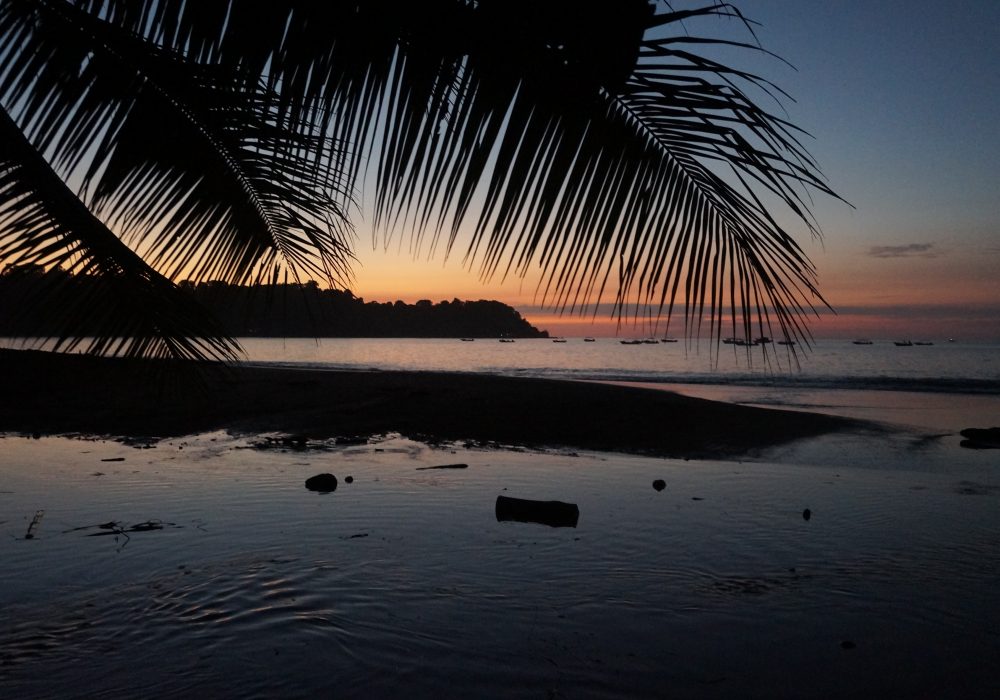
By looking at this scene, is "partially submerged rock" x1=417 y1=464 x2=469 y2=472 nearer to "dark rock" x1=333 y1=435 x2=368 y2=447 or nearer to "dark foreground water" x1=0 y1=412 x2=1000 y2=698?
"dark foreground water" x1=0 y1=412 x2=1000 y2=698

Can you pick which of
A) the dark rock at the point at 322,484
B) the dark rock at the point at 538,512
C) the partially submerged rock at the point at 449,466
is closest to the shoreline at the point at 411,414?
the partially submerged rock at the point at 449,466

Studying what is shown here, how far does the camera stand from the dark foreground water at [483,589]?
Answer: 3.79m

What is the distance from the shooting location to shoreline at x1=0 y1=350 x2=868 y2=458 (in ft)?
45.0

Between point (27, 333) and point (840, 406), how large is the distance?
76.8 feet

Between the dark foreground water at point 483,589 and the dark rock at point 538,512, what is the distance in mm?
176

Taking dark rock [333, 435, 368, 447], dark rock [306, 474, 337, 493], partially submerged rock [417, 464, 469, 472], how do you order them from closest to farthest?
1. dark rock [306, 474, 337, 493]
2. partially submerged rock [417, 464, 469, 472]
3. dark rock [333, 435, 368, 447]

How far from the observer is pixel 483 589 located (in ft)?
16.7

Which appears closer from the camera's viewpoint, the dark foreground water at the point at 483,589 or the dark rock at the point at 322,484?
the dark foreground water at the point at 483,589

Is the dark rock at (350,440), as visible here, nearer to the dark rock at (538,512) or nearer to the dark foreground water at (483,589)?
the dark foreground water at (483,589)

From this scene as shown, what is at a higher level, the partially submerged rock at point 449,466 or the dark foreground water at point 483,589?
the partially submerged rock at point 449,466

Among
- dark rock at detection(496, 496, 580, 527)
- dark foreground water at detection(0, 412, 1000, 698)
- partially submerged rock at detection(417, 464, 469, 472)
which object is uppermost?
dark rock at detection(496, 496, 580, 527)

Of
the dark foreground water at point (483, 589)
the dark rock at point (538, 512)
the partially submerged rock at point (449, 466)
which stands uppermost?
the dark rock at point (538, 512)

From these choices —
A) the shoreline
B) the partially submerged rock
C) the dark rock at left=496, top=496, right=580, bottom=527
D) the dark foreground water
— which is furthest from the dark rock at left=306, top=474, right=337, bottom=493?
the shoreline

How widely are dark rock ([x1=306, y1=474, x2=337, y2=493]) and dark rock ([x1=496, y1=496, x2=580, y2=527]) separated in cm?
233
